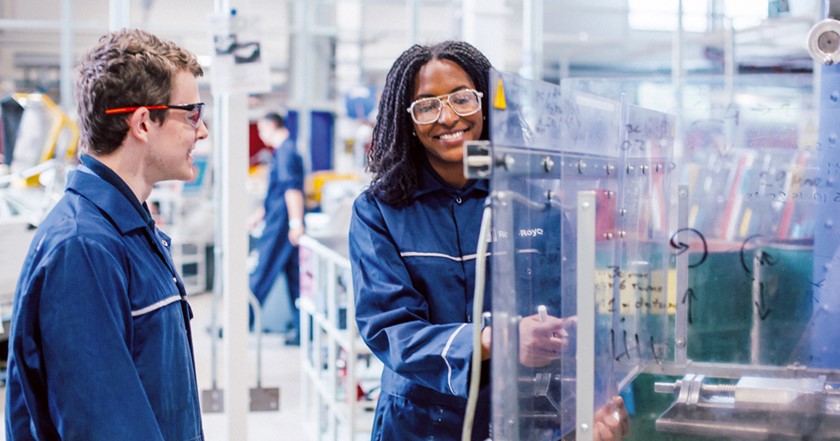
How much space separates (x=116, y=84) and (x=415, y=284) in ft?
2.33

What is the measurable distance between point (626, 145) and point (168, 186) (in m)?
11.1

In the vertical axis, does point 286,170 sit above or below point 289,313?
above

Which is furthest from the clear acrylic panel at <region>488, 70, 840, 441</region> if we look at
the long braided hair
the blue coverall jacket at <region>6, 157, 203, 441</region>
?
the blue coverall jacket at <region>6, 157, 203, 441</region>

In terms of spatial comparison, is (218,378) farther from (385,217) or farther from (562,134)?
(562,134)

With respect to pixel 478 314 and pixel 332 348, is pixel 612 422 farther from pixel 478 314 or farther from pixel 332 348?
pixel 332 348

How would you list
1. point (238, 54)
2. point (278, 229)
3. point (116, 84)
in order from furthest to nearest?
1. point (278, 229)
2. point (238, 54)
3. point (116, 84)

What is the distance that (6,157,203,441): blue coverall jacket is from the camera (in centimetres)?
157

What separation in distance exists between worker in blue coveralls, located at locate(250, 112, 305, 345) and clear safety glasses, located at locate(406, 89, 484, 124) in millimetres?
5103

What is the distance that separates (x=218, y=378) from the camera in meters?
5.92

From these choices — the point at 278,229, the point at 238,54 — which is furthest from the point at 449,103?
the point at 278,229

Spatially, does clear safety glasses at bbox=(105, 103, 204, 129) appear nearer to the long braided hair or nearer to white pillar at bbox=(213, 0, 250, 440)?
the long braided hair

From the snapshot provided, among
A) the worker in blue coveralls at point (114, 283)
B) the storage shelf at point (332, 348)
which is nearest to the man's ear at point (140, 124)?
the worker in blue coveralls at point (114, 283)

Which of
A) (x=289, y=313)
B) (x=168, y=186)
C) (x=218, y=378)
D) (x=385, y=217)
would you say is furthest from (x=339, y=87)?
(x=385, y=217)

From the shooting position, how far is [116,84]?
5.69ft
